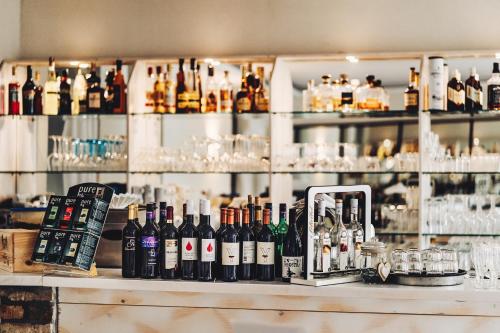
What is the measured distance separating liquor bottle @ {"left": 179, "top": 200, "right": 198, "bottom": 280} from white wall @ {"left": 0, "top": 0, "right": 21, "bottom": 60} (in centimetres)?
302

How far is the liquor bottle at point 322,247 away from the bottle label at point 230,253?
32 cm

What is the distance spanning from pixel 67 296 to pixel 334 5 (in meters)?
3.02

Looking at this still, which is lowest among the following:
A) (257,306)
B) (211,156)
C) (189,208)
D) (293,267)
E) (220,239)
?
(257,306)

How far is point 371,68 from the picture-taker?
17.1 ft

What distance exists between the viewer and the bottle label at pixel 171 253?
315cm

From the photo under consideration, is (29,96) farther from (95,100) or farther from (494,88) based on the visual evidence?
(494,88)

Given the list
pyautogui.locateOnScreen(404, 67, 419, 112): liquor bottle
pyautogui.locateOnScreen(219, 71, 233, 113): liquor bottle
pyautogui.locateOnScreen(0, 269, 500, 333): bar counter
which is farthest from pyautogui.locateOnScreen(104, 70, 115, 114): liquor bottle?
pyautogui.locateOnScreen(0, 269, 500, 333): bar counter

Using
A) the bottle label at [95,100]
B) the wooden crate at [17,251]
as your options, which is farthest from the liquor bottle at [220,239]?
the bottle label at [95,100]

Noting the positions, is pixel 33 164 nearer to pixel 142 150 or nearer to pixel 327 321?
pixel 142 150

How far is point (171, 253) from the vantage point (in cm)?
315

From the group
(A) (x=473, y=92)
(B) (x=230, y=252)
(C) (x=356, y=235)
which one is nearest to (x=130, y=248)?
(B) (x=230, y=252)

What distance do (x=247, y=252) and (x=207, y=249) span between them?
17 centimetres

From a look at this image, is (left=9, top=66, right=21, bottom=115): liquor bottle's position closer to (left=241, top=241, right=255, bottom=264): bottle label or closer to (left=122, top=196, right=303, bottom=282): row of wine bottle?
(left=122, top=196, right=303, bottom=282): row of wine bottle

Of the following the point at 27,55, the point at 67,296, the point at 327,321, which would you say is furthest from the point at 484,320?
the point at 27,55
